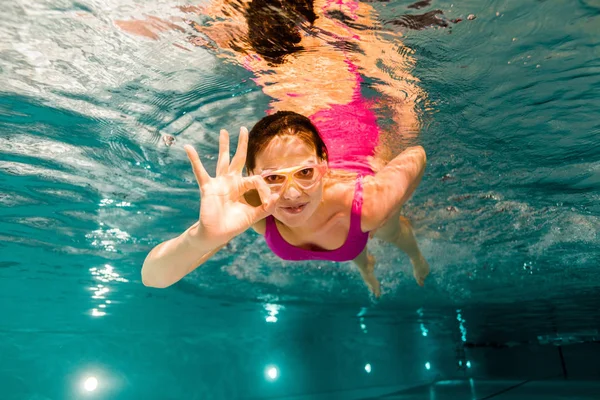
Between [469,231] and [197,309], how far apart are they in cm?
1754

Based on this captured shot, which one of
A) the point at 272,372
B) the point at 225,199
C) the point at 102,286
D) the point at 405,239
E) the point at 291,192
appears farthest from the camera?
the point at 272,372

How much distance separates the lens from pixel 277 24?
5.41 meters

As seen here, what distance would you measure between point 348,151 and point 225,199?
16.5 feet

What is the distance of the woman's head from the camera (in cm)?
422

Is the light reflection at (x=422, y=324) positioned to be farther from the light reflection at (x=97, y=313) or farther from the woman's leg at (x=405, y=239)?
the woman's leg at (x=405, y=239)

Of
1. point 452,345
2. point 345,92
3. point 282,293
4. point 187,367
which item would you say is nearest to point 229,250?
point 282,293

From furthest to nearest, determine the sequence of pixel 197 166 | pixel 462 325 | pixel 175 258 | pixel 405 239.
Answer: pixel 462 325 → pixel 405 239 → pixel 175 258 → pixel 197 166

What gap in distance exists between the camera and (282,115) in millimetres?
4633

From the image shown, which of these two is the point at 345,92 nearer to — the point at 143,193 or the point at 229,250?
the point at 143,193

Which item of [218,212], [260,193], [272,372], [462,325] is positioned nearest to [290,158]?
[260,193]

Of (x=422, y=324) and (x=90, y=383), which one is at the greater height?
(x=422, y=324)

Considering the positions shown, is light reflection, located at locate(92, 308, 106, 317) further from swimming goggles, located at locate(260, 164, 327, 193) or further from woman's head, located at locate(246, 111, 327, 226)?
swimming goggles, located at locate(260, 164, 327, 193)

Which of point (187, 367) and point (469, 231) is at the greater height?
point (469, 231)

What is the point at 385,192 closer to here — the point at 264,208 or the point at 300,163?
the point at 300,163
